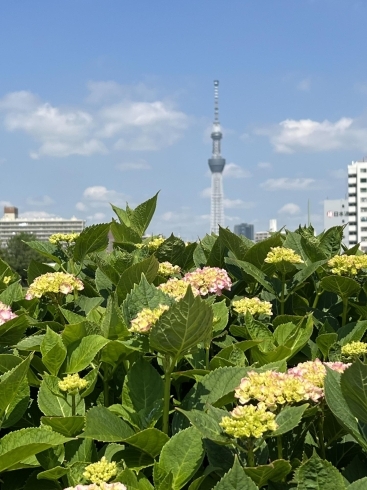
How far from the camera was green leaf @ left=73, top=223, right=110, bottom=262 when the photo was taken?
8.31 feet

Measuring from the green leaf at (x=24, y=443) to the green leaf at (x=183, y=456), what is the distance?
0.22m

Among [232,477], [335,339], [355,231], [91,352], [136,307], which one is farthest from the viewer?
[355,231]

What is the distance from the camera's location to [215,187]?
6176 inches

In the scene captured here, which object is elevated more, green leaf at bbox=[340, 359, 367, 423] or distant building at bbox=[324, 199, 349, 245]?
distant building at bbox=[324, 199, 349, 245]

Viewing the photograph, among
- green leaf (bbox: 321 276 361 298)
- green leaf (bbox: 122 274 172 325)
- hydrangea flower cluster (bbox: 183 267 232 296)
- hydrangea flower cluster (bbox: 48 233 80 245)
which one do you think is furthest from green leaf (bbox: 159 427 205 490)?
hydrangea flower cluster (bbox: 48 233 80 245)

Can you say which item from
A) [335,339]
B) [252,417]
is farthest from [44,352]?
[335,339]

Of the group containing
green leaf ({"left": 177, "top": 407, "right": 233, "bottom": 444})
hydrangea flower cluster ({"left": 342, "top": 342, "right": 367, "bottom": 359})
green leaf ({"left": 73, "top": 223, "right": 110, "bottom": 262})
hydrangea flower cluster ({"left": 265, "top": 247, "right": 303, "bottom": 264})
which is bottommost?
green leaf ({"left": 177, "top": 407, "right": 233, "bottom": 444})

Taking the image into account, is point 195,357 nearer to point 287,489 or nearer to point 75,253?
point 287,489

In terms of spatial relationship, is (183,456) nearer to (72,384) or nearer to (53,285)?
(72,384)

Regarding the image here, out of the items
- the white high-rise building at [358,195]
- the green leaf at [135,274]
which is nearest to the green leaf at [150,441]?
the green leaf at [135,274]

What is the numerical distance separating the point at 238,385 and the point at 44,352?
534 mm

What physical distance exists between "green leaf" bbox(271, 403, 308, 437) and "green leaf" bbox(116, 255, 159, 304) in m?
0.82

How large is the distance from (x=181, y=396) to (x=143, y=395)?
25 cm

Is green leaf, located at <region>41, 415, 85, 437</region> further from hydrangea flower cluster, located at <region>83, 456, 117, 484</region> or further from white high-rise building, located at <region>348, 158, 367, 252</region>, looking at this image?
white high-rise building, located at <region>348, 158, 367, 252</region>
